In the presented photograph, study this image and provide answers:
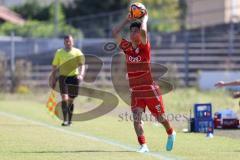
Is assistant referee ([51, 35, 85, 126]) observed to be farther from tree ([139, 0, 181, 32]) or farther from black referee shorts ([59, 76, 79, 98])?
tree ([139, 0, 181, 32])

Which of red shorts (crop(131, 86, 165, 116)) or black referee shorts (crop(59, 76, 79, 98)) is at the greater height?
red shorts (crop(131, 86, 165, 116))

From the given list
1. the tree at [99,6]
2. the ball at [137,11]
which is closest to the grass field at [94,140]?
the ball at [137,11]

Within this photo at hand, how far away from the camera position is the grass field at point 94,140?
13188 millimetres

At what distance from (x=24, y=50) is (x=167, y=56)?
7.42 meters

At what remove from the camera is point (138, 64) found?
45.0 feet

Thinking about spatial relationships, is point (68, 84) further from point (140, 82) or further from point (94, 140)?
point (140, 82)

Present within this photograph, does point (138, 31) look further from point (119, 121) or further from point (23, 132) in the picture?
point (119, 121)

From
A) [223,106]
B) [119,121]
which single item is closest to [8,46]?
[223,106]

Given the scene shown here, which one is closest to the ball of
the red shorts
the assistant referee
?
the red shorts

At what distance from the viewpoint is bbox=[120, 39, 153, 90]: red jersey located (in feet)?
44.6

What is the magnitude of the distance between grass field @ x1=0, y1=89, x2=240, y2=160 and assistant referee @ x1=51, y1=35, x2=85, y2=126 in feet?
2.04

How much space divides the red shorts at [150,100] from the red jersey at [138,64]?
0.10 meters

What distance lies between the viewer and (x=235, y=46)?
39.4 metres

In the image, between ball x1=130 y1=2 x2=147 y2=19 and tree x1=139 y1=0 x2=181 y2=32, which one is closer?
ball x1=130 y1=2 x2=147 y2=19
